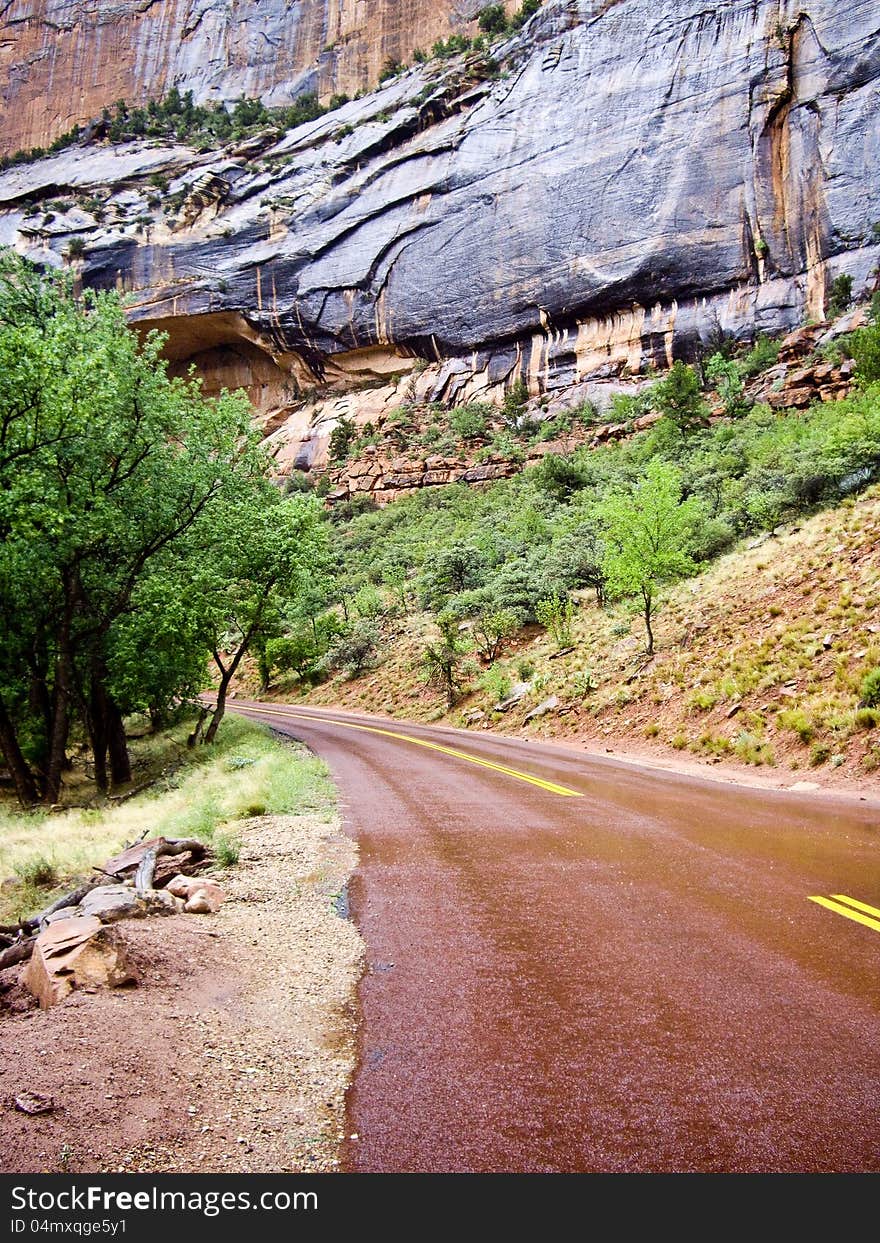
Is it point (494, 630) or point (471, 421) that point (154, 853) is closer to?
point (494, 630)

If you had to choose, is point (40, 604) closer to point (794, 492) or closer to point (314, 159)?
point (794, 492)


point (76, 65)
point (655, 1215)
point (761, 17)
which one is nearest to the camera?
point (655, 1215)

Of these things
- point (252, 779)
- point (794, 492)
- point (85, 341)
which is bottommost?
point (252, 779)

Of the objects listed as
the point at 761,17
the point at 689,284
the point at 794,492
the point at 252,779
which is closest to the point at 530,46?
the point at 761,17

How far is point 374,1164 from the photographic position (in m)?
2.41

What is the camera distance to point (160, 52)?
94938 mm

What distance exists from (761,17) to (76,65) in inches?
3789

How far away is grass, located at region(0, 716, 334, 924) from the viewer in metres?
7.81

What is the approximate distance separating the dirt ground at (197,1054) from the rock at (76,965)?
9 centimetres

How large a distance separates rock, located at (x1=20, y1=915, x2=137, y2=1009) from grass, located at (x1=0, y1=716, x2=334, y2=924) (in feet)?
8.08

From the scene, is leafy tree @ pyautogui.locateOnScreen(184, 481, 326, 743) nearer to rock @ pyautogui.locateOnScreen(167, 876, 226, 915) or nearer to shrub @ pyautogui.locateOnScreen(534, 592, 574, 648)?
shrub @ pyautogui.locateOnScreen(534, 592, 574, 648)

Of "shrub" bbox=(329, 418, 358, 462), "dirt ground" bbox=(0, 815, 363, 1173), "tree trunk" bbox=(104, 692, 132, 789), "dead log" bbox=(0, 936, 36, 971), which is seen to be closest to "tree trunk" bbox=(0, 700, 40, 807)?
"tree trunk" bbox=(104, 692, 132, 789)

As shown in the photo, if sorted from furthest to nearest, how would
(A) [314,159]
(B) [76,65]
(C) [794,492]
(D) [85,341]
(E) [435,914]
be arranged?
(B) [76,65]
(A) [314,159]
(C) [794,492]
(D) [85,341]
(E) [435,914]

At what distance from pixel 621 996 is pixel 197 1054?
223cm
